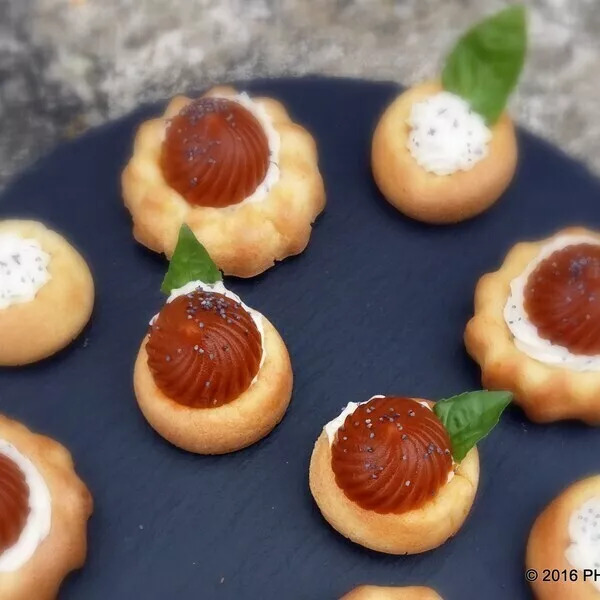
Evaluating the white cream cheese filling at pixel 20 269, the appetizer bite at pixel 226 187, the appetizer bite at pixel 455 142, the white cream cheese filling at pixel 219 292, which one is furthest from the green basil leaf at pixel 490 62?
the white cream cheese filling at pixel 20 269

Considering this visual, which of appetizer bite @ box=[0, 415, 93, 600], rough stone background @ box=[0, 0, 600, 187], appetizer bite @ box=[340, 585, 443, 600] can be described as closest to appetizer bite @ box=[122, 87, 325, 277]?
appetizer bite @ box=[0, 415, 93, 600]

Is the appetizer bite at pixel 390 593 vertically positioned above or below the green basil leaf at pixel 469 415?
below

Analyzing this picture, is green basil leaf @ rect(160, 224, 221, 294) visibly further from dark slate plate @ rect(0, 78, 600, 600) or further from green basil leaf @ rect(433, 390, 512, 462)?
green basil leaf @ rect(433, 390, 512, 462)

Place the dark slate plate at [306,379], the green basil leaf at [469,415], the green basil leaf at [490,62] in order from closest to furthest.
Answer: the green basil leaf at [469,415]
the dark slate plate at [306,379]
the green basil leaf at [490,62]

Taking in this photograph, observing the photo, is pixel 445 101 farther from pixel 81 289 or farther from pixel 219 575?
pixel 219 575

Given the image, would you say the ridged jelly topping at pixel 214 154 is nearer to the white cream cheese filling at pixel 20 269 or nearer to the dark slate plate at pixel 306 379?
the dark slate plate at pixel 306 379

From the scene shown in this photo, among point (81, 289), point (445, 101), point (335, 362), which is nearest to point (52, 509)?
point (81, 289)

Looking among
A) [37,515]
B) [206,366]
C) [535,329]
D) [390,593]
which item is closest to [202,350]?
[206,366]
